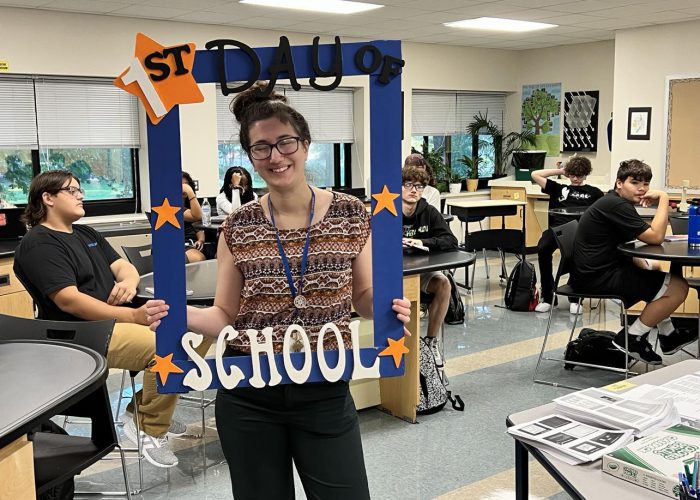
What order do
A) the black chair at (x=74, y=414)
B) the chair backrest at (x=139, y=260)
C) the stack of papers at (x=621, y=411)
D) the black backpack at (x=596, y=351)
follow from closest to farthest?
the stack of papers at (x=621, y=411) → the black chair at (x=74, y=414) → the chair backrest at (x=139, y=260) → the black backpack at (x=596, y=351)

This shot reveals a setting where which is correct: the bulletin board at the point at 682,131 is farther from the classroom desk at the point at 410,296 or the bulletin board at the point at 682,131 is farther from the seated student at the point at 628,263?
the classroom desk at the point at 410,296

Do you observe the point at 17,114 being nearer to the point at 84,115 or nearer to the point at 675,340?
the point at 84,115

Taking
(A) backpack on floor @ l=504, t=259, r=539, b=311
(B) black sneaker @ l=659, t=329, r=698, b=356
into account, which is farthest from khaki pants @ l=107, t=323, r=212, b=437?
(A) backpack on floor @ l=504, t=259, r=539, b=311

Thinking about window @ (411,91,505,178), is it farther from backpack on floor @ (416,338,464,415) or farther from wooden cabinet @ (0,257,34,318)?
backpack on floor @ (416,338,464,415)

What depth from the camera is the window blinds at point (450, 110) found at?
31.9 feet

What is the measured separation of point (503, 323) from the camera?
585 cm

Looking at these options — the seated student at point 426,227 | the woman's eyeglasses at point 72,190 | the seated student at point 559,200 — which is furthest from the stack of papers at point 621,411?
the seated student at point 559,200

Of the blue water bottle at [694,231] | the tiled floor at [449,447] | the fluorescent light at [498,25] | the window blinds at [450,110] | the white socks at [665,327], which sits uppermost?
the fluorescent light at [498,25]

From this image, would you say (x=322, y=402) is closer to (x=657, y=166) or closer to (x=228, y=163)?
(x=228, y=163)

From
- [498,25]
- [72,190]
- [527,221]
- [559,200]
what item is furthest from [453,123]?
[72,190]

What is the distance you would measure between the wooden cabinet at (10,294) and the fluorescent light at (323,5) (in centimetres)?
302

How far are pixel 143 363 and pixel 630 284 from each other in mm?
2851

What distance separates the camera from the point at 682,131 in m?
7.89

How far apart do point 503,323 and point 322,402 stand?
440cm
